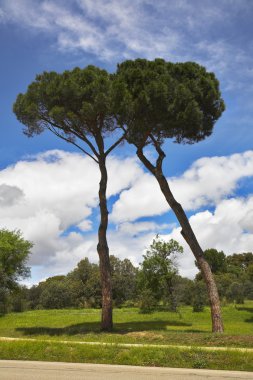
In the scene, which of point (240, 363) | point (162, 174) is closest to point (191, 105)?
point (162, 174)

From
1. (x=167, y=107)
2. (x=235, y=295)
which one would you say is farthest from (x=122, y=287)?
(x=167, y=107)

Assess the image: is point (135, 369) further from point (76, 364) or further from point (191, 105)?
point (191, 105)

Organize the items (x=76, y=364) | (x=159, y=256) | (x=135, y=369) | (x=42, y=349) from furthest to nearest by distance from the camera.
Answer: (x=159, y=256) < (x=42, y=349) < (x=76, y=364) < (x=135, y=369)

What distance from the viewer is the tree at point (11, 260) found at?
4284 cm

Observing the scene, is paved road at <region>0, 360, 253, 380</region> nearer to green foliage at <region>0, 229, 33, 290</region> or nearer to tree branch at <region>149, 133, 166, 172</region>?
tree branch at <region>149, 133, 166, 172</region>

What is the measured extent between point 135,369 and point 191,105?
15155mm

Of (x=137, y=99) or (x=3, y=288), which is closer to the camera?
(x=137, y=99)

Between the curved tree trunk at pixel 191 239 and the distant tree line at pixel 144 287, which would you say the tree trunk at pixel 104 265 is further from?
the distant tree line at pixel 144 287

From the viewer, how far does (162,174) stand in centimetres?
2250

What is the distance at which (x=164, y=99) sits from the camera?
70.0ft

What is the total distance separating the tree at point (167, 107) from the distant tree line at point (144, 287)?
19455mm

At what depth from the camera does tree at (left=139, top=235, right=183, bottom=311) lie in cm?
4031

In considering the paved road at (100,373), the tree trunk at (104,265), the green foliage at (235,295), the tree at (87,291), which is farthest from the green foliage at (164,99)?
the tree at (87,291)

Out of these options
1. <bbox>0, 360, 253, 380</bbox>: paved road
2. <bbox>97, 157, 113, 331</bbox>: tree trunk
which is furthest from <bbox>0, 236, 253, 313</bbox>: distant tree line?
<bbox>0, 360, 253, 380</bbox>: paved road
